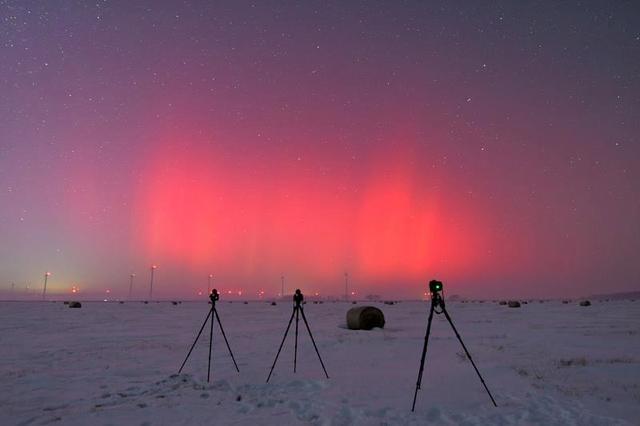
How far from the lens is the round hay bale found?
24578 millimetres

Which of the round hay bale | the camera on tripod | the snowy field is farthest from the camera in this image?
the round hay bale

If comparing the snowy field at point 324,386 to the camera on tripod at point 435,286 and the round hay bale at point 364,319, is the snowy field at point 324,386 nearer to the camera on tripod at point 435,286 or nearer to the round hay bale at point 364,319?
the camera on tripod at point 435,286

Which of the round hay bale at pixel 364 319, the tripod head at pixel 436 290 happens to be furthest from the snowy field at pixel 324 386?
the round hay bale at pixel 364 319

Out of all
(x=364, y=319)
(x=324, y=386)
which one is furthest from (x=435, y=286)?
Result: (x=364, y=319)

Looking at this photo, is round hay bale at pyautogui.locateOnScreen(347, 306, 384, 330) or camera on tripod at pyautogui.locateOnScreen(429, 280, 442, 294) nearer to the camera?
camera on tripod at pyautogui.locateOnScreen(429, 280, 442, 294)

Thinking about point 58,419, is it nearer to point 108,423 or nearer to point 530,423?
point 108,423

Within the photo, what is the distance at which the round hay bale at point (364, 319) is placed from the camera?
80.6ft

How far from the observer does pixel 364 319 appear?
24703mm

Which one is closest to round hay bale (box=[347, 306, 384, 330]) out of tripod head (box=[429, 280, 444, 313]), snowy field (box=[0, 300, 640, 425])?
snowy field (box=[0, 300, 640, 425])

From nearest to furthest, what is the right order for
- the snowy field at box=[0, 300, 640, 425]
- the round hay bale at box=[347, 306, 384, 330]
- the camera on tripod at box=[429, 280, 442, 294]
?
the snowy field at box=[0, 300, 640, 425]
the camera on tripod at box=[429, 280, 442, 294]
the round hay bale at box=[347, 306, 384, 330]

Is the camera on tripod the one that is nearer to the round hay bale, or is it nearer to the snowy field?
the snowy field

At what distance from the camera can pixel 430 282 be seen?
A: 26.5 feet

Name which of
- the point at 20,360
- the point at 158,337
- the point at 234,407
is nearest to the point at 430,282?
the point at 234,407

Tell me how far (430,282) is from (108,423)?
615 centimetres
